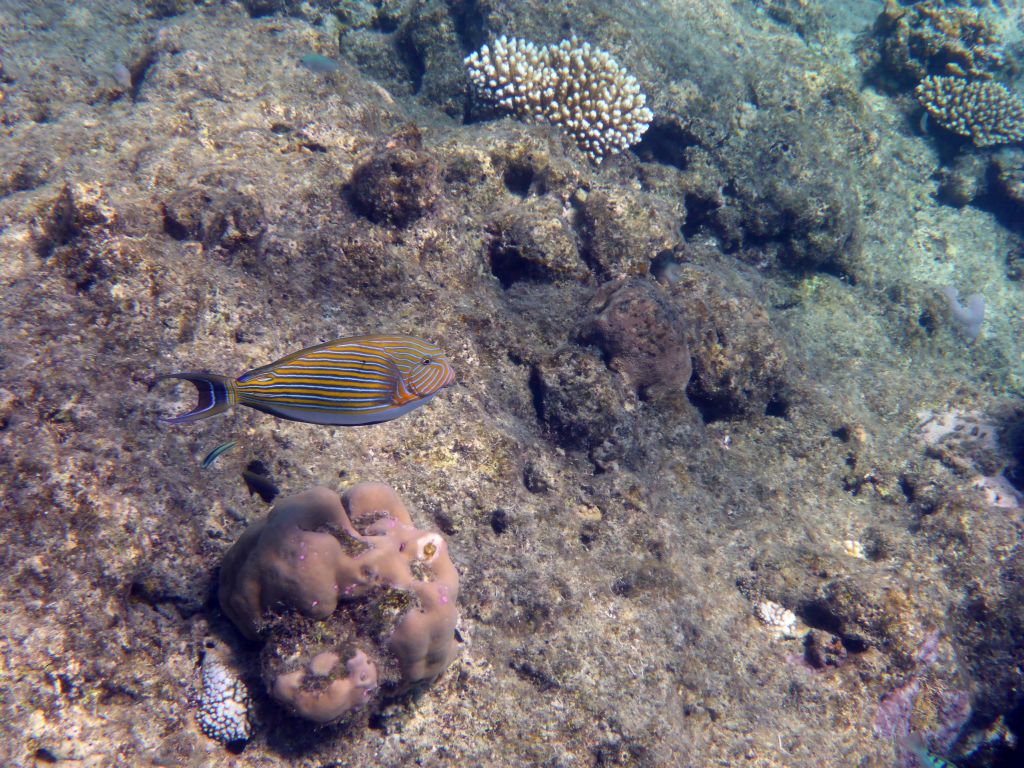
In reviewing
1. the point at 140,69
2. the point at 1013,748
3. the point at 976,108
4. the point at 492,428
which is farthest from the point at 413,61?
the point at 1013,748

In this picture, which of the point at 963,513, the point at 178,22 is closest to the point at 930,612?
the point at 963,513

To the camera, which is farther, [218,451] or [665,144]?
[665,144]

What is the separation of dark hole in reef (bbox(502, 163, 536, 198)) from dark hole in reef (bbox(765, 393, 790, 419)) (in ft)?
11.5

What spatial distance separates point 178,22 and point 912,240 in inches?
435

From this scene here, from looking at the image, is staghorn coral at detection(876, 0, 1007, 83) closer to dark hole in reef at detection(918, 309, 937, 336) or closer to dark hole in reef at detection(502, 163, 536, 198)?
dark hole in reef at detection(918, 309, 937, 336)

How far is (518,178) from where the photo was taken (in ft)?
16.8

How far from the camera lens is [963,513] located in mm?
5191

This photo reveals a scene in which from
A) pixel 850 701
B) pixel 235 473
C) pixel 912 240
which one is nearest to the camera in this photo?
pixel 235 473

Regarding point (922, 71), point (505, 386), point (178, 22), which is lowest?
point (505, 386)

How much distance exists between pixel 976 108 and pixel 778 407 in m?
8.09

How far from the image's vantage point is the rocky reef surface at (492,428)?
9.06ft

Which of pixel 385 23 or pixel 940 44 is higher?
pixel 940 44

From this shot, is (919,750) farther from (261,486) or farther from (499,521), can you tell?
(261,486)

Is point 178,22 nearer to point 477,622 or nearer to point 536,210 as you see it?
point 536,210
